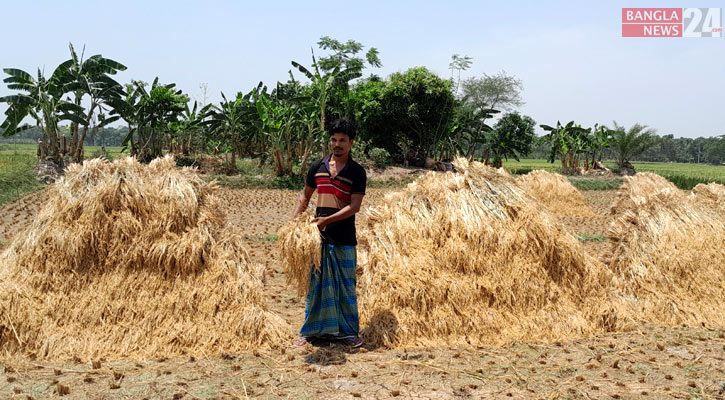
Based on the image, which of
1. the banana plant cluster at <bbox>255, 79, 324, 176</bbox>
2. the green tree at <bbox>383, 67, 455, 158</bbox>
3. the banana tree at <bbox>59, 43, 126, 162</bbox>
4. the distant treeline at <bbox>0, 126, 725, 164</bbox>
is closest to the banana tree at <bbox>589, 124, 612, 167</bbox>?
the green tree at <bbox>383, 67, 455, 158</bbox>

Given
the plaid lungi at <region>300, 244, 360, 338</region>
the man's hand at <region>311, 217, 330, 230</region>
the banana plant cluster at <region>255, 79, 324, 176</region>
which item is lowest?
the plaid lungi at <region>300, 244, 360, 338</region>

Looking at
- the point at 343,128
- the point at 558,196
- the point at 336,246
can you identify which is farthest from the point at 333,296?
the point at 558,196

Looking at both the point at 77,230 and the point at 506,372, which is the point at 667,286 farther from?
the point at 77,230

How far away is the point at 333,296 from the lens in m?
4.56

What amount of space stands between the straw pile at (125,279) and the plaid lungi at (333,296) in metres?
0.39

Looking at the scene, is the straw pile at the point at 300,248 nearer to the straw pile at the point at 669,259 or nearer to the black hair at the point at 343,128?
the black hair at the point at 343,128

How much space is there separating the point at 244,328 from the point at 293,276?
64 cm

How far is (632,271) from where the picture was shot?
582 cm

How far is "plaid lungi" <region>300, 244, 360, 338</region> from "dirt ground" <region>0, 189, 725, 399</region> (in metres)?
0.18

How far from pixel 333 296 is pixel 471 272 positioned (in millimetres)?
1401

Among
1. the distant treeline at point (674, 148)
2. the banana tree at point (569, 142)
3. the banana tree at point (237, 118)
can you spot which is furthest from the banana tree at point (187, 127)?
the distant treeline at point (674, 148)

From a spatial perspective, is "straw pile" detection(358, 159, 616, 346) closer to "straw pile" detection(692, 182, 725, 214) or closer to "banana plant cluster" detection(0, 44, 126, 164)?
"straw pile" detection(692, 182, 725, 214)

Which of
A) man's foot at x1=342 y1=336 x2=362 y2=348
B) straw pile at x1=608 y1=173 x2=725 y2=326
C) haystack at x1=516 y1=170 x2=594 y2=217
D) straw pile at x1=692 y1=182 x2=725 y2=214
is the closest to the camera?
man's foot at x1=342 y1=336 x2=362 y2=348

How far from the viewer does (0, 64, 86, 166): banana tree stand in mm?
19375
